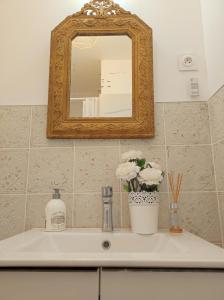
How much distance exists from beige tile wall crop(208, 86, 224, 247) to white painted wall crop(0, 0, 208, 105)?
0.12 metres

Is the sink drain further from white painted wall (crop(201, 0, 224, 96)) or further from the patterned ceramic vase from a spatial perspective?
white painted wall (crop(201, 0, 224, 96))

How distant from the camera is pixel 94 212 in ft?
3.31

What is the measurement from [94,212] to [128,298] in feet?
1.72

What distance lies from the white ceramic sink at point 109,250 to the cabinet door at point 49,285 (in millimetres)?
24

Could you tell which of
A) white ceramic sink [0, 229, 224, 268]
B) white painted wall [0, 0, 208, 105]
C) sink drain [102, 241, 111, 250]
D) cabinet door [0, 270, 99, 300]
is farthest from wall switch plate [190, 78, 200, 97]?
cabinet door [0, 270, 99, 300]

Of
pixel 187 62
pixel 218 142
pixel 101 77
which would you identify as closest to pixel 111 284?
pixel 218 142

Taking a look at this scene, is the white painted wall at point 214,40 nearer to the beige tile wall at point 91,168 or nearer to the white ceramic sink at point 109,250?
the beige tile wall at point 91,168

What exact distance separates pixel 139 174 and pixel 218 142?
0.37 metres

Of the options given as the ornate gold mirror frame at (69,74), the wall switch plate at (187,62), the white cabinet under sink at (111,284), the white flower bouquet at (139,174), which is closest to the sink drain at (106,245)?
the white flower bouquet at (139,174)

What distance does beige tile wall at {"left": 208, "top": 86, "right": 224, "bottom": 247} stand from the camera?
0.94 metres

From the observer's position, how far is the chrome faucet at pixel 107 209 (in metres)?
0.91

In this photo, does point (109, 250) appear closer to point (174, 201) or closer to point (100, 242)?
point (100, 242)

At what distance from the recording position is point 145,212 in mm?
849

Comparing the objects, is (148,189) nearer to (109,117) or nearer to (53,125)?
(109,117)
